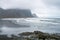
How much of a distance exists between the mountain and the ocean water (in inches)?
3.0

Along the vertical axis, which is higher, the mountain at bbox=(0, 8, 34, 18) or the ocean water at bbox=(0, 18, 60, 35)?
the mountain at bbox=(0, 8, 34, 18)

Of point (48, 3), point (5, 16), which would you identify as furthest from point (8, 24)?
point (48, 3)

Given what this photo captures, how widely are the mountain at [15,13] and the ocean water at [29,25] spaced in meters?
0.08

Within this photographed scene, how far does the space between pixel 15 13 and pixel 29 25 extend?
47cm

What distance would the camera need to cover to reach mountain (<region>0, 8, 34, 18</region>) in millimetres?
2892

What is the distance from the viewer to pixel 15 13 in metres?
2.95

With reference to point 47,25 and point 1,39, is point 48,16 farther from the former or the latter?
point 1,39

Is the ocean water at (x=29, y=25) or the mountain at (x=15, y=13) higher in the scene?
the mountain at (x=15, y=13)

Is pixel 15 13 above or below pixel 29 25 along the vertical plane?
above

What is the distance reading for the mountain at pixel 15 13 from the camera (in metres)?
2.89

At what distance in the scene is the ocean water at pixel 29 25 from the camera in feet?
9.34

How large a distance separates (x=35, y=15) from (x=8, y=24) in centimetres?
71

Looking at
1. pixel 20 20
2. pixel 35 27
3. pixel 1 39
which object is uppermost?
pixel 20 20

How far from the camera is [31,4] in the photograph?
115 inches
